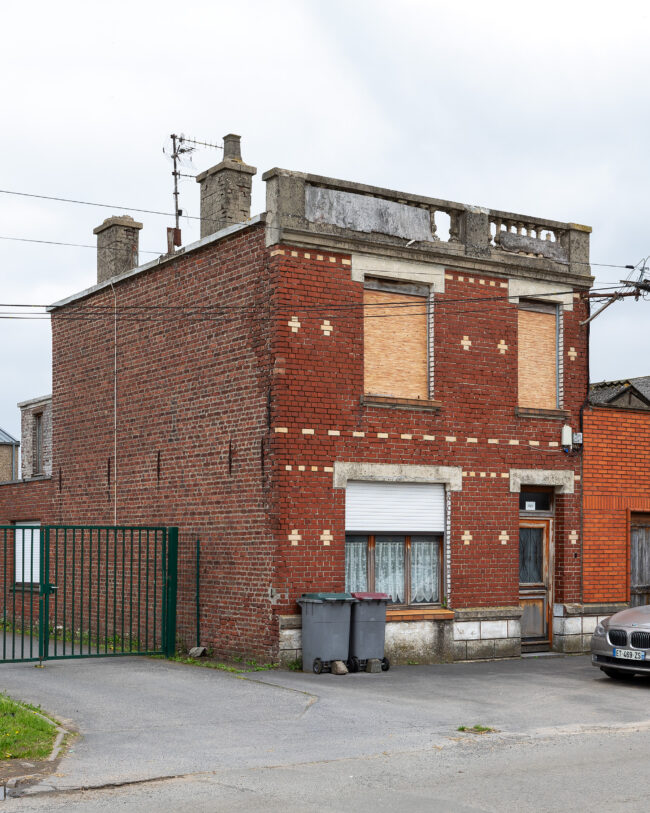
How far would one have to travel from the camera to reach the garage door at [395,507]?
52.3 ft

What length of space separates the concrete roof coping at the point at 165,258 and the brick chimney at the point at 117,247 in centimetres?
67

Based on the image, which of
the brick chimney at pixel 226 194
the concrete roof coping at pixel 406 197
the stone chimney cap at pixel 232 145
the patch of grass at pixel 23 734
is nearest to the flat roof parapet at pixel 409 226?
the concrete roof coping at pixel 406 197

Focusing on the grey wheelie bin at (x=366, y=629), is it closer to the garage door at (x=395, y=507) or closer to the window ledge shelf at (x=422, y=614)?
the window ledge shelf at (x=422, y=614)

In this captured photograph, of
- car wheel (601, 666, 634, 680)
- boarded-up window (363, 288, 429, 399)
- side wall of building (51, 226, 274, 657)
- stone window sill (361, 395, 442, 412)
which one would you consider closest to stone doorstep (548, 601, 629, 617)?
car wheel (601, 666, 634, 680)

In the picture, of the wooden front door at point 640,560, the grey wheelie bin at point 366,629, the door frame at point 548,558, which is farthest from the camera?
the wooden front door at point 640,560

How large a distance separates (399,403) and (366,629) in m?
3.48

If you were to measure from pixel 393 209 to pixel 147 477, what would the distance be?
20.4 ft

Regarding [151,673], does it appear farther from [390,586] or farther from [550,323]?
[550,323]

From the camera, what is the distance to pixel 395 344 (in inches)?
645

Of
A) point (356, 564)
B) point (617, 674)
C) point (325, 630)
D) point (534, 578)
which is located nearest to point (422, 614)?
point (356, 564)

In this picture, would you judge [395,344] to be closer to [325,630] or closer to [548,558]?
[325,630]

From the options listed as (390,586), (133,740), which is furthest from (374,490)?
(133,740)

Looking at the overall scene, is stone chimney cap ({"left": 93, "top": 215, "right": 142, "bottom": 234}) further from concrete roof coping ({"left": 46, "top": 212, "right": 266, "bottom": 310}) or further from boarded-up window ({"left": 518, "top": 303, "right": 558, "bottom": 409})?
boarded-up window ({"left": 518, "top": 303, "right": 558, "bottom": 409})

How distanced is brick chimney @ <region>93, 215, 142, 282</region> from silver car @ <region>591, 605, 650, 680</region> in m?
11.6
